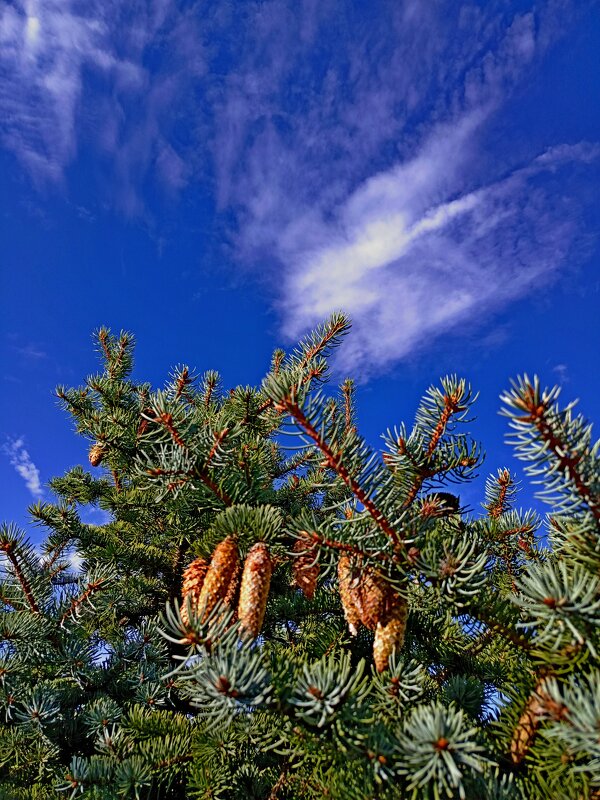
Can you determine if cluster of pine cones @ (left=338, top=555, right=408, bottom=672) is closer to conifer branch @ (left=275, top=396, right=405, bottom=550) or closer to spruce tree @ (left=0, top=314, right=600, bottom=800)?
spruce tree @ (left=0, top=314, right=600, bottom=800)

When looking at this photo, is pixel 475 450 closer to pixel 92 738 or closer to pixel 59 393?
pixel 92 738

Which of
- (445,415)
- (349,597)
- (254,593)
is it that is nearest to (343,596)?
(349,597)

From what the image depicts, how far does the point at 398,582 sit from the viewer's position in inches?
47.7

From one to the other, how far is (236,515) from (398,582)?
0.47 m

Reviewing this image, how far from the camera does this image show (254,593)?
47.1 inches

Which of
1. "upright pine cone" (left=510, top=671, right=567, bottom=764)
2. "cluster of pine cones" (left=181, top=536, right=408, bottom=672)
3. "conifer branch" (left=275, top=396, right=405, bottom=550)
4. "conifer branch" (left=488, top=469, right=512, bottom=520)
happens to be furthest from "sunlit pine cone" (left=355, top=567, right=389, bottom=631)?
"conifer branch" (left=488, top=469, right=512, bottom=520)

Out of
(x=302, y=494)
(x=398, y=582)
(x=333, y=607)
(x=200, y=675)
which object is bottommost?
(x=200, y=675)

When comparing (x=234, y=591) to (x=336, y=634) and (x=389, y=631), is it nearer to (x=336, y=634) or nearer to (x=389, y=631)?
(x=389, y=631)

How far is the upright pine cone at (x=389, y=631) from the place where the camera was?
4.00 feet

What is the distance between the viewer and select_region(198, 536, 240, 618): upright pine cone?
125 cm

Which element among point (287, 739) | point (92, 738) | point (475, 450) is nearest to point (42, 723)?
point (92, 738)

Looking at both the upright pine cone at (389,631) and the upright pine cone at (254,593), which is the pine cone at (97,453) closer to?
the upright pine cone at (254,593)

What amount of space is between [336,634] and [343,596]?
0.56 m

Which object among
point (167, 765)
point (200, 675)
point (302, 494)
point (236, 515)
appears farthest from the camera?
point (302, 494)
